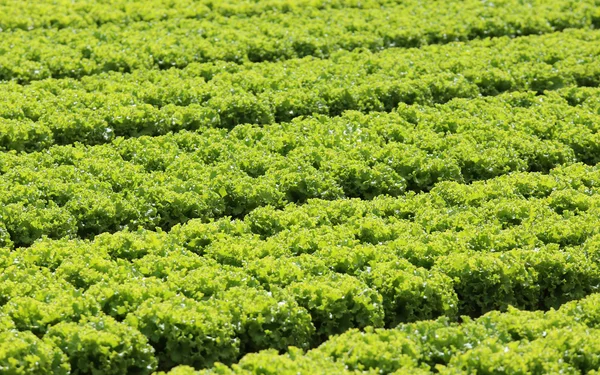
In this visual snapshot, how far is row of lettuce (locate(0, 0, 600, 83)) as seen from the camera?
59.5 feet

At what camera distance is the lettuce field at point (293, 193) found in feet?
34.1

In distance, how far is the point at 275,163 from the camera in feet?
Result: 47.1

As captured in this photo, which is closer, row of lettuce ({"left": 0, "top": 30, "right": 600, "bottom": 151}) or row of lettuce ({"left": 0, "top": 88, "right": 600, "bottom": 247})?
row of lettuce ({"left": 0, "top": 88, "right": 600, "bottom": 247})

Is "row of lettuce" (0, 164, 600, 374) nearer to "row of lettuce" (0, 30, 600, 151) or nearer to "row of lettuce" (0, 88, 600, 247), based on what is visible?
"row of lettuce" (0, 88, 600, 247)

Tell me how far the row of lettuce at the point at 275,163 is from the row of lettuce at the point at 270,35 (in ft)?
11.6

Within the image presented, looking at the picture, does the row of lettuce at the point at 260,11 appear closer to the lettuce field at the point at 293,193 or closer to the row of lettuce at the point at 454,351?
the lettuce field at the point at 293,193

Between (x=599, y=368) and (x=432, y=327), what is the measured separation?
1.84 metres

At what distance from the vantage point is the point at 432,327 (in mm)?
10578

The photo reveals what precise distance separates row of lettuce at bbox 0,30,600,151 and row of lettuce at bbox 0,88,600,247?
62 cm

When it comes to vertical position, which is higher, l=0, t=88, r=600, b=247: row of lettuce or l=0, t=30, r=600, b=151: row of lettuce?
l=0, t=30, r=600, b=151: row of lettuce

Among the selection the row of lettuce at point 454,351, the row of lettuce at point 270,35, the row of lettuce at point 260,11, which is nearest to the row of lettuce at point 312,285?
the row of lettuce at point 454,351

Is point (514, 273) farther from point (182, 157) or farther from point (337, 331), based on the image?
point (182, 157)

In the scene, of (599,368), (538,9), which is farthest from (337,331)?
(538,9)

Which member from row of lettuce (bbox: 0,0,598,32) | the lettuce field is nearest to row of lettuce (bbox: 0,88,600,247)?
the lettuce field
